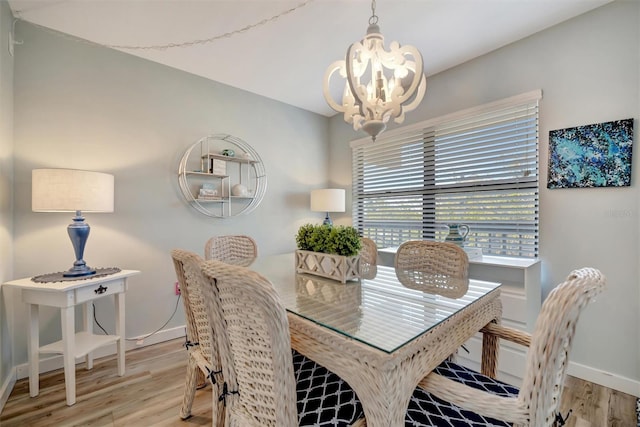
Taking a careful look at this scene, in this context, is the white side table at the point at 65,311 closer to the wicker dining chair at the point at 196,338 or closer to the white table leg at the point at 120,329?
the white table leg at the point at 120,329

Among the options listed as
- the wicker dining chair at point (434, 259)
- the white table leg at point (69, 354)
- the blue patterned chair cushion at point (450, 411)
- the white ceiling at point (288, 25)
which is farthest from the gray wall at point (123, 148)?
the blue patterned chair cushion at point (450, 411)

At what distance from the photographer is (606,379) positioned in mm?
1802

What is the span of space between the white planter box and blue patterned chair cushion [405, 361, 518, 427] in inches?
22.3

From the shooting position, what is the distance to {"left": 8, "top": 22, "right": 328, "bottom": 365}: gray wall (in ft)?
6.52

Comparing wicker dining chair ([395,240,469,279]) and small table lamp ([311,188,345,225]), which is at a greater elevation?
small table lamp ([311,188,345,225])

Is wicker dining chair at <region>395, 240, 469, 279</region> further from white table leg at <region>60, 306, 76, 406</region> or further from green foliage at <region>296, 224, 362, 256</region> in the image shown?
white table leg at <region>60, 306, 76, 406</region>

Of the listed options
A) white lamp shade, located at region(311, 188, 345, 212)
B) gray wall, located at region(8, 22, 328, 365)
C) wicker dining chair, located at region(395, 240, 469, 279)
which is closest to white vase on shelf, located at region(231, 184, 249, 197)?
gray wall, located at region(8, 22, 328, 365)

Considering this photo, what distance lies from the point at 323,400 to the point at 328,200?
2.46 metres

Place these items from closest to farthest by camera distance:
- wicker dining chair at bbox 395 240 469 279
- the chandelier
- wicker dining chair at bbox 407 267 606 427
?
1. wicker dining chair at bbox 407 267 606 427
2. the chandelier
3. wicker dining chair at bbox 395 240 469 279

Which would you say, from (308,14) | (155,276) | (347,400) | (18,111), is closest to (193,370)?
(347,400)


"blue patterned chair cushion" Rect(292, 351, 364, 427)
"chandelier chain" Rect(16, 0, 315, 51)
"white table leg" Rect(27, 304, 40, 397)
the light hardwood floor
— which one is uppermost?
"chandelier chain" Rect(16, 0, 315, 51)

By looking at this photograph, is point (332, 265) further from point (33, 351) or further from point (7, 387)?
point (7, 387)

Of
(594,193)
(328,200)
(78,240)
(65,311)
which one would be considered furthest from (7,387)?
(594,193)

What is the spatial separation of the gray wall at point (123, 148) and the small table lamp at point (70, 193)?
1.18ft
